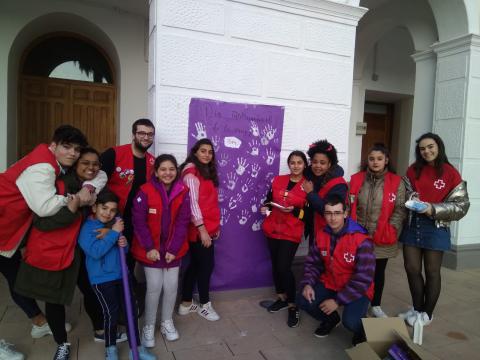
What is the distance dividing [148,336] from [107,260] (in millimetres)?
698

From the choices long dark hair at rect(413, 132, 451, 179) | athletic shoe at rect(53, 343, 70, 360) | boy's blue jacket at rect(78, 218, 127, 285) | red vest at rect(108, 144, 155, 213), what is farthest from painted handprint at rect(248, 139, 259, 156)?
athletic shoe at rect(53, 343, 70, 360)

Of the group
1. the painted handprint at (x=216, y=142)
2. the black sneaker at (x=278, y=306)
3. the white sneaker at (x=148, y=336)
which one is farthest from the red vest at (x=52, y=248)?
the black sneaker at (x=278, y=306)

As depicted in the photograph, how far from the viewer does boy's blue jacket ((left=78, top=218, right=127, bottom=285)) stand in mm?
2283

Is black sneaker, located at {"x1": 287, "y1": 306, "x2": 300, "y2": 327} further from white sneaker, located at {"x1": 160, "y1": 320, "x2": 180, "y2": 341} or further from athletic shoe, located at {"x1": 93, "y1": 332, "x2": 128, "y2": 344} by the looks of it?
athletic shoe, located at {"x1": 93, "y1": 332, "x2": 128, "y2": 344}

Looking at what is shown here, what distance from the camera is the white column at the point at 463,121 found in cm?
463

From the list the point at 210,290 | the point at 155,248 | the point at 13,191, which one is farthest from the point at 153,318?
the point at 13,191

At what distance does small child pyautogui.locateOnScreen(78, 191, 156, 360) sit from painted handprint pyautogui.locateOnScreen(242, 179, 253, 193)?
137cm

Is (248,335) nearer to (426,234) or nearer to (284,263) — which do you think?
(284,263)

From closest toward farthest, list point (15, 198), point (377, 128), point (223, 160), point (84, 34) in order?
point (15, 198) < point (223, 160) < point (84, 34) < point (377, 128)

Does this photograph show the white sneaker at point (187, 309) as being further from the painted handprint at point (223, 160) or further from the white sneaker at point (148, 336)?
the painted handprint at point (223, 160)

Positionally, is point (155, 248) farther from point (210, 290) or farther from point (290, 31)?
point (290, 31)

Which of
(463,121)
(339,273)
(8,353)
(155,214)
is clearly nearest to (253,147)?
(155,214)

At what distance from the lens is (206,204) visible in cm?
294

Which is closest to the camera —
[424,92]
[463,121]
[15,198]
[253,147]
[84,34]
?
[15,198]
